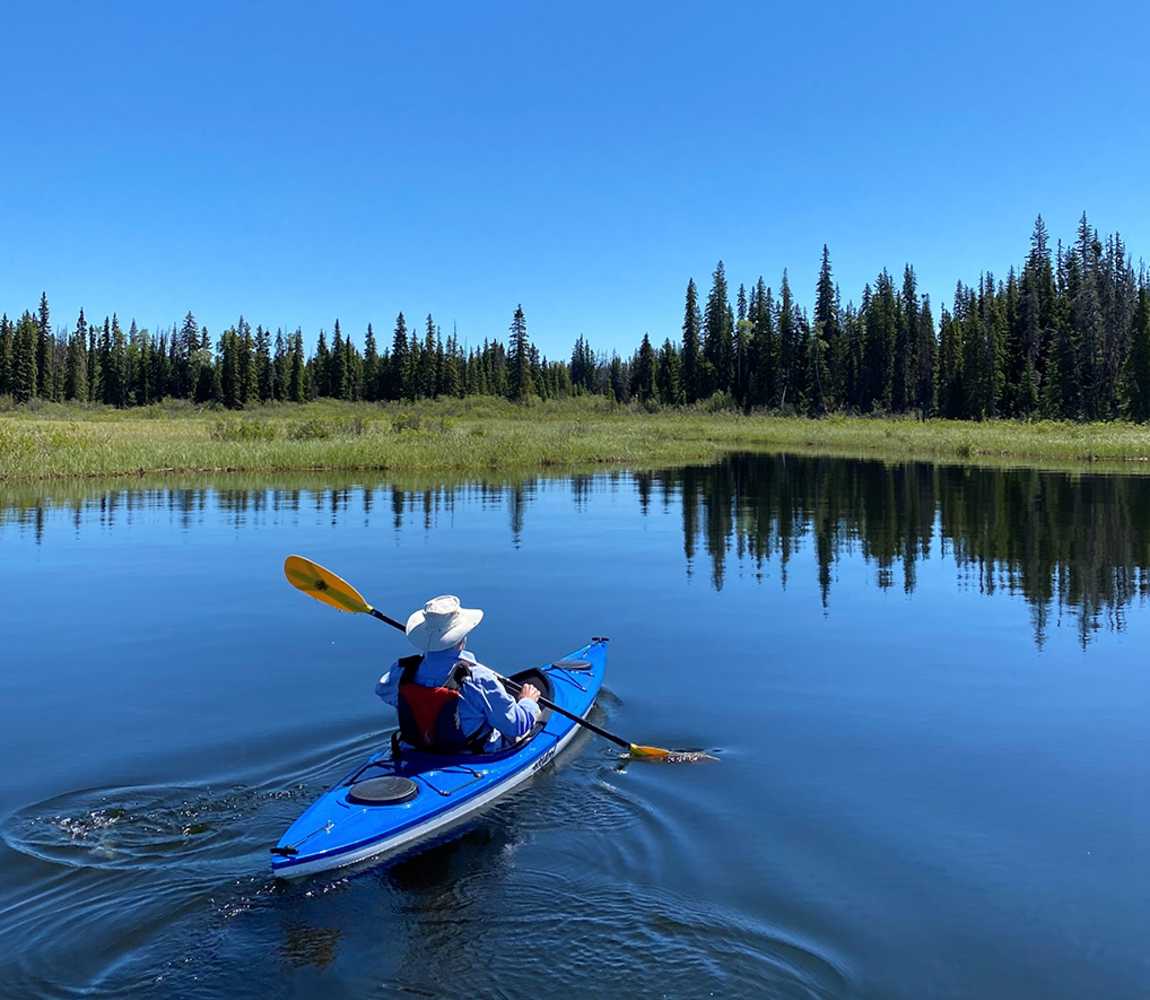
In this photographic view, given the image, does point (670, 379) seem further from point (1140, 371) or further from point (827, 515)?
point (827, 515)

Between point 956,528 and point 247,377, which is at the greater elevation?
point 247,377

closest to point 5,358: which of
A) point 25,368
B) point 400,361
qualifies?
point 25,368

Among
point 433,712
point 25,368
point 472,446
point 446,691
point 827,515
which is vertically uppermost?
point 25,368

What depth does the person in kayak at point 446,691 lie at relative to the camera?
7.07m

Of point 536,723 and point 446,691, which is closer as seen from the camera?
point 446,691

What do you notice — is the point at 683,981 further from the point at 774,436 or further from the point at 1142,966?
the point at 774,436

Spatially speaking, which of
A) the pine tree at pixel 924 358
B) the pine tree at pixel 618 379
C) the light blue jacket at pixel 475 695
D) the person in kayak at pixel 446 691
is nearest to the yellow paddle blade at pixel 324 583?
the light blue jacket at pixel 475 695

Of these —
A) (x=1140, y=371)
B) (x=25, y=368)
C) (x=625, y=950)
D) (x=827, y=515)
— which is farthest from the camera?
(x=25, y=368)

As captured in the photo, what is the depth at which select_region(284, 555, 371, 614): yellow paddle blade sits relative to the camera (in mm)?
9375

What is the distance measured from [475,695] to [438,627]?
1.96 ft

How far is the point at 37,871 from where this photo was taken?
6.07 m

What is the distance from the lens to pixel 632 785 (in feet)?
25.7

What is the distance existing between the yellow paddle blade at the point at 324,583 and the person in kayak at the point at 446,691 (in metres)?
2.18

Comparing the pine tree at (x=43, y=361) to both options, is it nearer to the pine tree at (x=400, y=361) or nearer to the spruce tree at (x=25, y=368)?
the spruce tree at (x=25, y=368)
